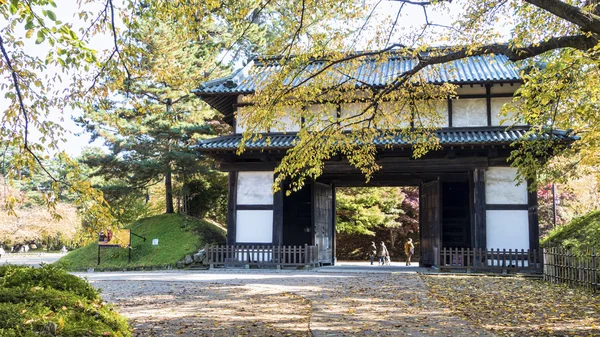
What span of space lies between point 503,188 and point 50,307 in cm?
1486

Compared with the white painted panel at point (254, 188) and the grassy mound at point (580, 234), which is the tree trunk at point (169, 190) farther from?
the grassy mound at point (580, 234)

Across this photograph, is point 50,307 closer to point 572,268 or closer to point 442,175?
point 572,268

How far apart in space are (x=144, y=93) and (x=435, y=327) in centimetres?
1856

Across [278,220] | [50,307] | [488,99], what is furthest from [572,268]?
[50,307]

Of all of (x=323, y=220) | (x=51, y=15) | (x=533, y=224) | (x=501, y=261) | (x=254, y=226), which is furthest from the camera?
(x=323, y=220)

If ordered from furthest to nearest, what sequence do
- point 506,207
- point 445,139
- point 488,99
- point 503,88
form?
point 488,99, point 503,88, point 506,207, point 445,139

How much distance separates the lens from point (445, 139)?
15367mm

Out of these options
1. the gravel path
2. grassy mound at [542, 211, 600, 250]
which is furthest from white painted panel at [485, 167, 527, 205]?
the gravel path

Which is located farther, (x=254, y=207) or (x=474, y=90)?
(x=254, y=207)

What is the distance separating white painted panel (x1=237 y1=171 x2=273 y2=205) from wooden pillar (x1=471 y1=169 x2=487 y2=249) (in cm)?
661

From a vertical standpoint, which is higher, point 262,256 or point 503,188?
point 503,188

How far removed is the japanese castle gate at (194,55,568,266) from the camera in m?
A: 15.9

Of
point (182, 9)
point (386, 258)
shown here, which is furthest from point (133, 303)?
point (386, 258)

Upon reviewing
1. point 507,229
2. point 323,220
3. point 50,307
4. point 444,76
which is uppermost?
point 444,76
